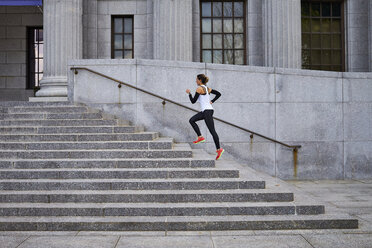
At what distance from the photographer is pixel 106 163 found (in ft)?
25.3

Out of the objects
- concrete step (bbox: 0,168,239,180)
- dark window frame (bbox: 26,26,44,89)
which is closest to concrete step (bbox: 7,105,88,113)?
concrete step (bbox: 0,168,239,180)

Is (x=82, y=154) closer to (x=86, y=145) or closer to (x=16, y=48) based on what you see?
(x=86, y=145)

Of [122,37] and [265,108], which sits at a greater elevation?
[122,37]

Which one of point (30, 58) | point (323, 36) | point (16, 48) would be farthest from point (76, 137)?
point (323, 36)

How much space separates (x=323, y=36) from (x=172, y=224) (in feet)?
42.7

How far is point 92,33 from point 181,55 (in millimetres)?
4095

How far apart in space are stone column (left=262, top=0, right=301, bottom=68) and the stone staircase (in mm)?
7201

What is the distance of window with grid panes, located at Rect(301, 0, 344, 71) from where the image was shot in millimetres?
15547

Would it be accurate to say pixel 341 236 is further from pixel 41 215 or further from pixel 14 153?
pixel 14 153

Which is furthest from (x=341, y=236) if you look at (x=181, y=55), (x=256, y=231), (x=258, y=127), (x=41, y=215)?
(x=181, y=55)

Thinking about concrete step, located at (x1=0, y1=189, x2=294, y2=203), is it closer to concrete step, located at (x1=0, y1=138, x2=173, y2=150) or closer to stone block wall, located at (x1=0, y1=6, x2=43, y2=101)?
concrete step, located at (x1=0, y1=138, x2=173, y2=150)

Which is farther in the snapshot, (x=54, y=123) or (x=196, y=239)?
(x=54, y=123)

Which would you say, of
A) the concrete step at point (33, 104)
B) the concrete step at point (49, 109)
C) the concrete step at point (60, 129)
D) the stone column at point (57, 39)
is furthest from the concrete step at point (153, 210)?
the stone column at point (57, 39)

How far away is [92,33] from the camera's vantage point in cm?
1491
